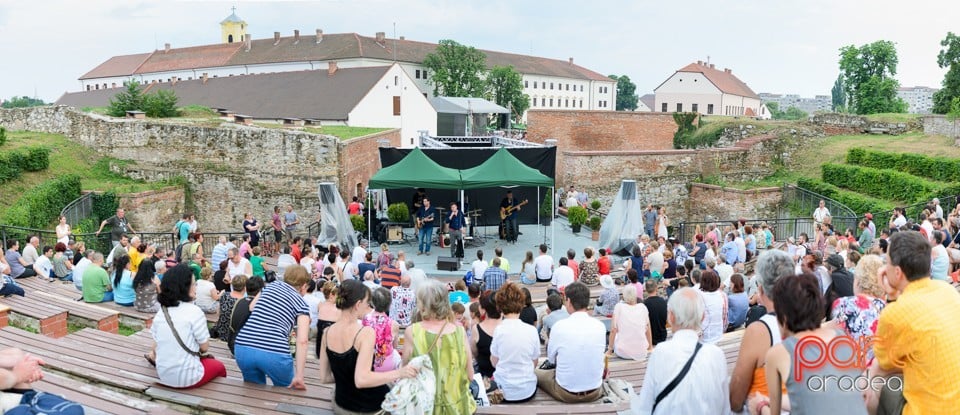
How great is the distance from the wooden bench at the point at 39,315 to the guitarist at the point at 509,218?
1151 cm

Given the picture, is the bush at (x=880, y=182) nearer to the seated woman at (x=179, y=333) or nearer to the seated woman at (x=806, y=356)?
the seated woman at (x=806, y=356)

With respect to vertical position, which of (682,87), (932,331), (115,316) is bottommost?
(115,316)

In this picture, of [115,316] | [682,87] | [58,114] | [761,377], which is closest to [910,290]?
[761,377]

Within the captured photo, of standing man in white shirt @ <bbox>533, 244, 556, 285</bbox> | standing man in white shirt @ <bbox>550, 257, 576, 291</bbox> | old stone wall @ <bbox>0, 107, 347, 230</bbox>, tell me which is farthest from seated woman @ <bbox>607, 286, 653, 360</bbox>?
old stone wall @ <bbox>0, 107, 347, 230</bbox>

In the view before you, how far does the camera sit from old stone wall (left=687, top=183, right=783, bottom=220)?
2820 centimetres

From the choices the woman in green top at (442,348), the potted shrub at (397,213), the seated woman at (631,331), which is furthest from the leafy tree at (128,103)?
the woman in green top at (442,348)

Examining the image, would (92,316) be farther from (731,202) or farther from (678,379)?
(731,202)

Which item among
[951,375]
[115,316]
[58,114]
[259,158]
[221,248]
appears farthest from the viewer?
[58,114]

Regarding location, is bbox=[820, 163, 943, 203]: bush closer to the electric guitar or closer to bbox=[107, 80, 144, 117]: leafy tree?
the electric guitar

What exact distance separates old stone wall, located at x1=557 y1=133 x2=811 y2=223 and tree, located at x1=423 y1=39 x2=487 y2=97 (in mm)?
38982

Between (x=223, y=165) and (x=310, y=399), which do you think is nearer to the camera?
(x=310, y=399)

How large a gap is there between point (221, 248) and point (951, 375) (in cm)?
1177

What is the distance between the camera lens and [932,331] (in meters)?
3.27

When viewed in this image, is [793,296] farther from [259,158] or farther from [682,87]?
[682,87]
